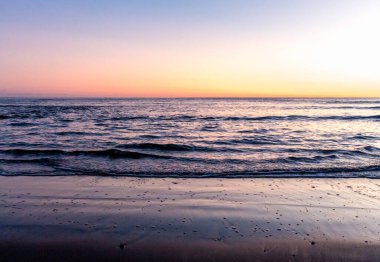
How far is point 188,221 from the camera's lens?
5621mm

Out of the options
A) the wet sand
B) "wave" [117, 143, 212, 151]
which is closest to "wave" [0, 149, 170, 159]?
"wave" [117, 143, 212, 151]

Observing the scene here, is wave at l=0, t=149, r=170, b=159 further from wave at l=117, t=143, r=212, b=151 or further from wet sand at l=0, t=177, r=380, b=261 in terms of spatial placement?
wet sand at l=0, t=177, r=380, b=261

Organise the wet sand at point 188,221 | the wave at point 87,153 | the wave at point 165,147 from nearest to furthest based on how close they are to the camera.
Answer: the wet sand at point 188,221 < the wave at point 87,153 < the wave at point 165,147

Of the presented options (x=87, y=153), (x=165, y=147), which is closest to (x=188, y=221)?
(x=87, y=153)

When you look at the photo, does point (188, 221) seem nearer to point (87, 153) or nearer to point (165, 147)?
point (87, 153)

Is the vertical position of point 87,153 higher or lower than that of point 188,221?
lower

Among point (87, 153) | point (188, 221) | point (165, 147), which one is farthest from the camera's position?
point (165, 147)

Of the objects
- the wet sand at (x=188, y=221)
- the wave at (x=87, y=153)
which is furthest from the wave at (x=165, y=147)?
the wet sand at (x=188, y=221)

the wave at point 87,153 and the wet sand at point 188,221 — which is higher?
the wet sand at point 188,221

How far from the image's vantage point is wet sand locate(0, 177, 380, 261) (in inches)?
173

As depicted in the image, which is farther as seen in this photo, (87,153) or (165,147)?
(165,147)

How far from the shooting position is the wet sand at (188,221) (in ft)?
14.4

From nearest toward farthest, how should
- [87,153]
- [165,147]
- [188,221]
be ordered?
[188,221], [87,153], [165,147]

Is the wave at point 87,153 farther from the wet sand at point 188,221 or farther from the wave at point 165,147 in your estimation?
the wet sand at point 188,221
